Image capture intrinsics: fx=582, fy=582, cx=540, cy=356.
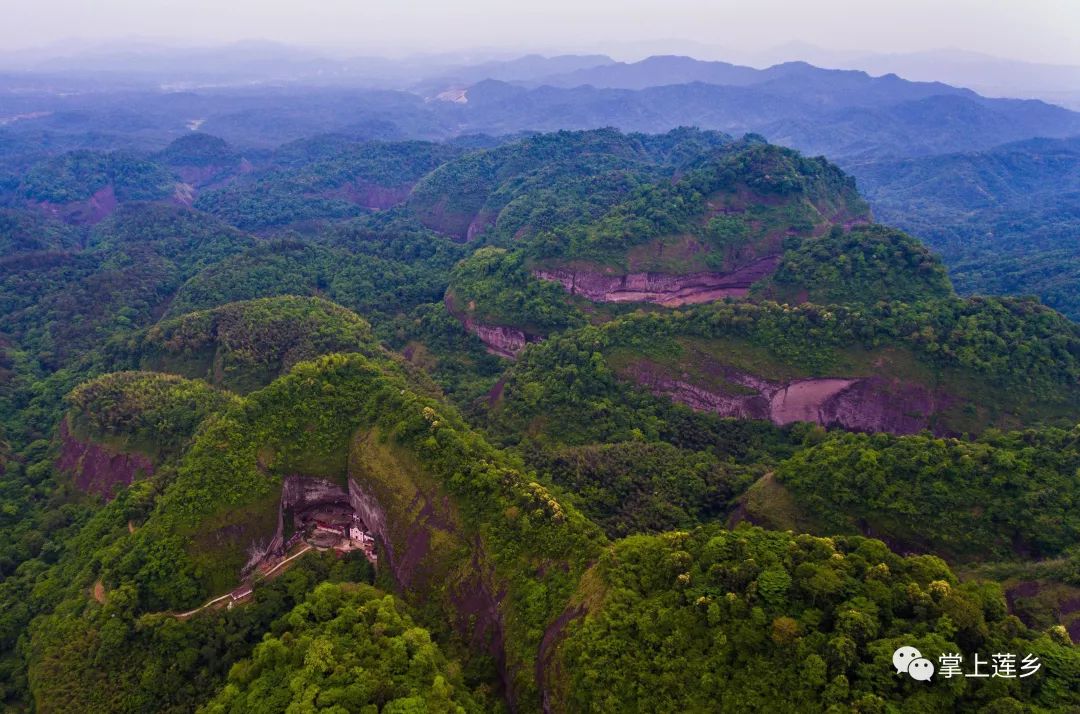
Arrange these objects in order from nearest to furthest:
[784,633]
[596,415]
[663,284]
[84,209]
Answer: [784,633]
[596,415]
[663,284]
[84,209]

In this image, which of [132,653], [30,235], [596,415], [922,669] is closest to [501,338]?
[596,415]

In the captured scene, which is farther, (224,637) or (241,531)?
(241,531)

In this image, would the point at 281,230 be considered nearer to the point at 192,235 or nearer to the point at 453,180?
the point at 192,235

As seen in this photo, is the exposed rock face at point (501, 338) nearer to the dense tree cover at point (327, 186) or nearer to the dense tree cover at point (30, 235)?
the dense tree cover at point (327, 186)

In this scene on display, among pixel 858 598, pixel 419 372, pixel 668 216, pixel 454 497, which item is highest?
pixel 668 216

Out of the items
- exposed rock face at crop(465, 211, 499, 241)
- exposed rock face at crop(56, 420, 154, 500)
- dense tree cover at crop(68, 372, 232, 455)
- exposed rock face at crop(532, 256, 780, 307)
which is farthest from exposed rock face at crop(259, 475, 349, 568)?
exposed rock face at crop(465, 211, 499, 241)

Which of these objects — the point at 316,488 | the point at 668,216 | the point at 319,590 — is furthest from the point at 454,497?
the point at 668,216

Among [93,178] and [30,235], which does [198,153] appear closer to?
[93,178]
